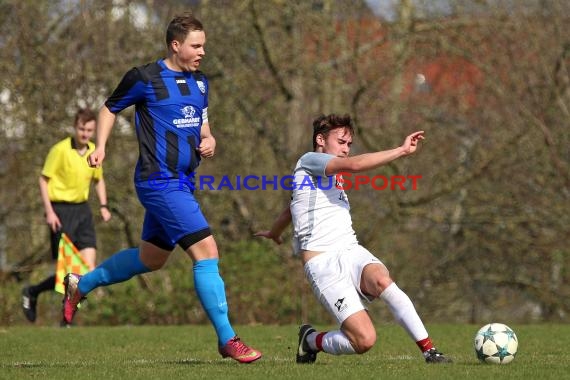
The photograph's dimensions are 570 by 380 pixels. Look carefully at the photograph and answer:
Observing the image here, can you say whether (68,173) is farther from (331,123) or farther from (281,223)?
(331,123)

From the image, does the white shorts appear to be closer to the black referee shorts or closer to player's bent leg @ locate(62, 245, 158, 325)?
player's bent leg @ locate(62, 245, 158, 325)

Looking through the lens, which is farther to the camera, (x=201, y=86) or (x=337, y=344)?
(x=201, y=86)

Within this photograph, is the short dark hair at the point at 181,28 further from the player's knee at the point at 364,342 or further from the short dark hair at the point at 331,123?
the player's knee at the point at 364,342

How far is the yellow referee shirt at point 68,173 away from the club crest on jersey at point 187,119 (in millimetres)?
4196

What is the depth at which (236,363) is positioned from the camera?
7.02m

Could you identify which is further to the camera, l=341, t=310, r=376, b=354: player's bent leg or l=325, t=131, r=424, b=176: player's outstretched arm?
l=341, t=310, r=376, b=354: player's bent leg

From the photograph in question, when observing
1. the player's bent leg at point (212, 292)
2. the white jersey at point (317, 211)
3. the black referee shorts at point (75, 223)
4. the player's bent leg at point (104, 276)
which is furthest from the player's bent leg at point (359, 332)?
the black referee shorts at point (75, 223)

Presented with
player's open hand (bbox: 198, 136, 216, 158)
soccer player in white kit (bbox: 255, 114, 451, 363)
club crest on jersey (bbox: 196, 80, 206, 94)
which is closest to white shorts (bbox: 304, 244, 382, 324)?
soccer player in white kit (bbox: 255, 114, 451, 363)

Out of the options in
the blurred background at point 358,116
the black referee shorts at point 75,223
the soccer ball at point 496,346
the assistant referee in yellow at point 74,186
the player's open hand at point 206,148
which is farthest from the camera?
the blurred background at point 358,116

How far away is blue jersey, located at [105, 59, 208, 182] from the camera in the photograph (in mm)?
6879

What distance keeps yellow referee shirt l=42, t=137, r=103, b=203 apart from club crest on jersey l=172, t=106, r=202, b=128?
420 cm

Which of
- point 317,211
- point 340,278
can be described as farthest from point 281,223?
point 340,278

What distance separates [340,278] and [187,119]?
1391 millimetres

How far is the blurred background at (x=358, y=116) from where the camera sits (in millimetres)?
15602
